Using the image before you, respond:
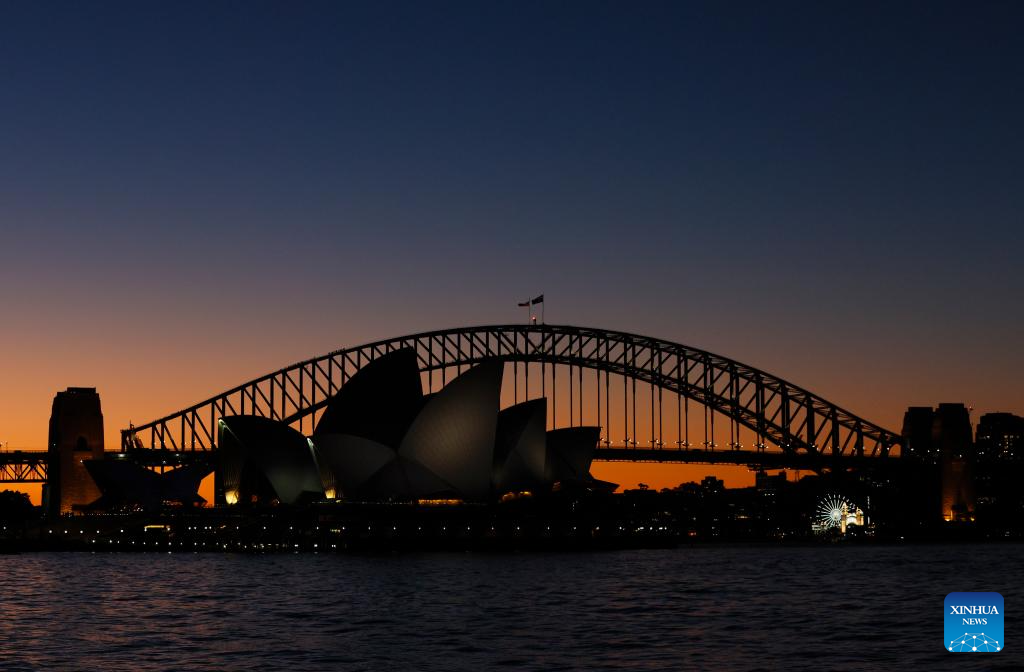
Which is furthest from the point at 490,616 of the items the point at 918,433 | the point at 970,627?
the point at 918,433

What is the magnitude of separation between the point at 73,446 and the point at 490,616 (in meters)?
95.2

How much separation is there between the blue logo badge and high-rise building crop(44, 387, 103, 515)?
109934 mm

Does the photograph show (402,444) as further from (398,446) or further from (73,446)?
(73,446)

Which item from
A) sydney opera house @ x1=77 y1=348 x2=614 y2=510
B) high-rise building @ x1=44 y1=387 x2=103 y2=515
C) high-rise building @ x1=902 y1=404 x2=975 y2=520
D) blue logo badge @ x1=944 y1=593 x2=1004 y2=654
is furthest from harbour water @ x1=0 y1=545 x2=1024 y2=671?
high-rise building @ x1=902 y1=404 x2=975 y2=520

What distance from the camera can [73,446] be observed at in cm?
13688

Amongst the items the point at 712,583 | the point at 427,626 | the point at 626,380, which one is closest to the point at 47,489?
the point at 626,380

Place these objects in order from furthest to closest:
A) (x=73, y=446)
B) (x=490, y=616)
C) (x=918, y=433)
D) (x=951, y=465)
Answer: (x=918, y=433) < (x=951, y=465) < (x=73, y=446) < (x=490, y=616)

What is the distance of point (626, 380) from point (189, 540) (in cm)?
4773

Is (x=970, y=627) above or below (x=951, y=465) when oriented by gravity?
below

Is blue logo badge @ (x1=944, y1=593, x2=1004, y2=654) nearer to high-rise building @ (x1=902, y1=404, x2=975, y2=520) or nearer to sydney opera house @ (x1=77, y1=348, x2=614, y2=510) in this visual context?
sydney opera house @ (x1=77, y1=348, x2=614, y2=510)

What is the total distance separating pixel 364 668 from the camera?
37219 millimetres

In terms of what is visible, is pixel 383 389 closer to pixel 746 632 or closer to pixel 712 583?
pixel 712 583

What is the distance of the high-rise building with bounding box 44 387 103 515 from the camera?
447ft

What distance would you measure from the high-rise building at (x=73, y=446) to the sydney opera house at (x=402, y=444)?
2641 cm
